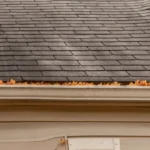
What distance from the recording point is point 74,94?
18.9 ft

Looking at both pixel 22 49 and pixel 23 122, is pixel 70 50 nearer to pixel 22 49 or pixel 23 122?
pixel 22 49

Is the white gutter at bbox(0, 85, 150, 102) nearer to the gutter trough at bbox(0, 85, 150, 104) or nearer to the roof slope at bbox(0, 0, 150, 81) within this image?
the gutter trough at bbox(0, 85, 150, 104)

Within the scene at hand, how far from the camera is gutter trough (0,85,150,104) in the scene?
5.73m

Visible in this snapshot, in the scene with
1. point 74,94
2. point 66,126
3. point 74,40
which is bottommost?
point 66,126

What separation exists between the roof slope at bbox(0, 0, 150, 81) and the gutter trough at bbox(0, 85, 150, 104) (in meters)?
0.38

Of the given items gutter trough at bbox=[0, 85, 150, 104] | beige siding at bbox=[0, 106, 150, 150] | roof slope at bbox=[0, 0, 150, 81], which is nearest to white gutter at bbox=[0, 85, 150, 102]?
gutter trough at bbox=[0, 85, 150, 104]

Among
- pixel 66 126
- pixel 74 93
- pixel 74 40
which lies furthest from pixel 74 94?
pixel 74 40

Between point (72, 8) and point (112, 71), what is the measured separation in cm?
265

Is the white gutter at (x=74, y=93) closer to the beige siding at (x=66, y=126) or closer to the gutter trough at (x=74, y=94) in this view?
the gutter trough at (x=74, y=94)

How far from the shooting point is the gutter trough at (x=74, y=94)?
225 inches

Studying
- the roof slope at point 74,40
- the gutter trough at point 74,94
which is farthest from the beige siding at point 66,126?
the roof slope at point 74,40

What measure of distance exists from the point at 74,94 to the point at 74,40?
66.7 inches

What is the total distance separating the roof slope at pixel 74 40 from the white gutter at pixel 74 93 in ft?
1.24

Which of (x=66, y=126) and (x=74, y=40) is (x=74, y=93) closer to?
(x=66, y=126)
